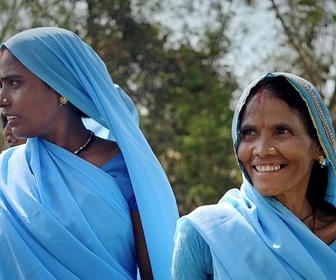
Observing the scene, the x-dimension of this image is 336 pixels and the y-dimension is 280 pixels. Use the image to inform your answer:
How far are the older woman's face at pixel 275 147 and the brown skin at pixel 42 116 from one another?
63 cm

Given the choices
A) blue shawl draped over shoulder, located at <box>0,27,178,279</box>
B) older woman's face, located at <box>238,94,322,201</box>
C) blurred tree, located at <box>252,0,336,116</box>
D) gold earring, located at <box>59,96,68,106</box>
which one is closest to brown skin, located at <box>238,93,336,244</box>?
older woman's face, located at <box>238,94,322,201</box>

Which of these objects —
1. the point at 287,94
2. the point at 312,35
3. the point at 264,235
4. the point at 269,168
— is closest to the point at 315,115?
the point at 287,94

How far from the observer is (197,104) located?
1291 cm

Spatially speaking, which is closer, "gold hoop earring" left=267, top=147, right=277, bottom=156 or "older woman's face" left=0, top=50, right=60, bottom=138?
"gold hoop earring" left=267, top=147, right=277, bottom=156

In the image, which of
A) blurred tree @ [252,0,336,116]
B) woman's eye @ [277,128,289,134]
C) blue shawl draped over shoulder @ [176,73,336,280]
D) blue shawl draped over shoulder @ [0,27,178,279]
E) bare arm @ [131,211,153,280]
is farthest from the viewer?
blurred tree @ [252,0,336,116]


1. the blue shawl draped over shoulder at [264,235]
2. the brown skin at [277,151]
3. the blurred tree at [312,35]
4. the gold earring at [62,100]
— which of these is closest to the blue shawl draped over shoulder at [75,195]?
the gold earring at [62,100]

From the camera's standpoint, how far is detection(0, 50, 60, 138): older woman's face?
2.88 m

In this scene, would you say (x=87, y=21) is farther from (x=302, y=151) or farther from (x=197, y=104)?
(x=302, y=151)

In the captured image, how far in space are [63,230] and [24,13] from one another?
9.87 m

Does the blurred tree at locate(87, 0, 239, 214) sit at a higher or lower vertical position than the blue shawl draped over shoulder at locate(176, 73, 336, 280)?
lower

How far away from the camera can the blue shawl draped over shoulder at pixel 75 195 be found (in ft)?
9.15

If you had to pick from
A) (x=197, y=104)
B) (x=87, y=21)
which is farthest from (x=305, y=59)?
(x=87, y=21)

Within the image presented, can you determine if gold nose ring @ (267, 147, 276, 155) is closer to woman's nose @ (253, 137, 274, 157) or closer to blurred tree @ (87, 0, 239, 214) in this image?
woman's nose @ (253, 137, 274, 157)

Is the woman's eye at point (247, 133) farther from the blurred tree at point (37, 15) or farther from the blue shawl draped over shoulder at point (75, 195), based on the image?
the blurred tree at point (37, 15)
